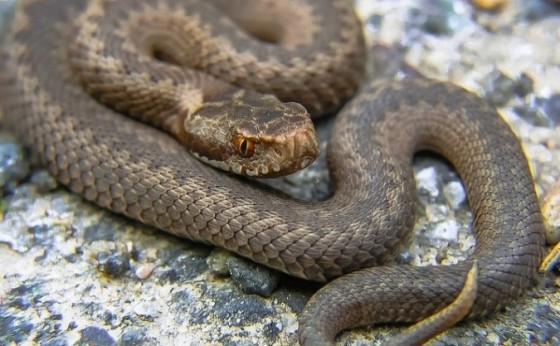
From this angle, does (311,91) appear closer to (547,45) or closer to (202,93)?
(202,93)

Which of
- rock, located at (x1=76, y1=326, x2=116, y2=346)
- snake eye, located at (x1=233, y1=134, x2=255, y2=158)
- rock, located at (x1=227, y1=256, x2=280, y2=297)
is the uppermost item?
snake eye, located at (x1=233, y1=134, x2=255, y2=158)

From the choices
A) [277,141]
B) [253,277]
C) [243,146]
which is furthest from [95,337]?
[277,141]

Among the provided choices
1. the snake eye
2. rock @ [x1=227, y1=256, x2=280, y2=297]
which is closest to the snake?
the snake eye

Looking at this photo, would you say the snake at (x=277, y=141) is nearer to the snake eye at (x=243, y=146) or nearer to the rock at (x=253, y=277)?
the snake eye at (x=243, y=146)

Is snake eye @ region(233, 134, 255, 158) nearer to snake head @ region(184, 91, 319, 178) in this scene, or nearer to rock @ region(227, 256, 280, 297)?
snake head @ region(184, 91, 319, 178)

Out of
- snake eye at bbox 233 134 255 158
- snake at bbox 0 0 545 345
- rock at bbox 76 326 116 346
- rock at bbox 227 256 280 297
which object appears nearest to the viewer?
rock at bbox 76 326 116 346

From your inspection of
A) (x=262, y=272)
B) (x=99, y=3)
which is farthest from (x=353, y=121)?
(x=99, y=3)

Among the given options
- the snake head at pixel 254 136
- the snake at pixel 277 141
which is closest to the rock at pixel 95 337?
the snake at pixel 277 141
